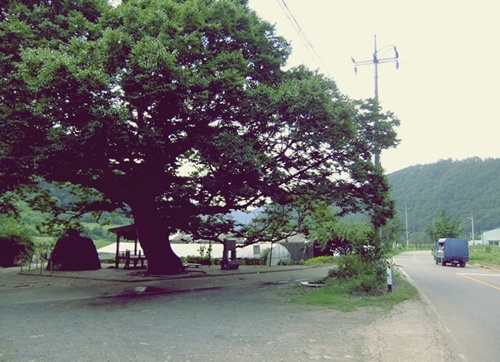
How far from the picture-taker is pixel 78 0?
15.1 meters

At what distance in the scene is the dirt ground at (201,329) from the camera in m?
6.53

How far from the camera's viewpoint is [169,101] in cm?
1242

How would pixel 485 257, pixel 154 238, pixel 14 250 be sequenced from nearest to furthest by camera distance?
pixel 154 238 < pixel 14 250 < pixel 485 257

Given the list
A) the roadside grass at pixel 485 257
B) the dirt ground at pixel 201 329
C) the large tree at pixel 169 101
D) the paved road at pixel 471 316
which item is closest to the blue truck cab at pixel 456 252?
the roadside grass at pixel 485 257

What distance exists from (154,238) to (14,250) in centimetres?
1317

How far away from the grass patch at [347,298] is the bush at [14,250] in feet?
67.0

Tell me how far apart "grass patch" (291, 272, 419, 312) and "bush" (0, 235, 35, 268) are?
805 inches

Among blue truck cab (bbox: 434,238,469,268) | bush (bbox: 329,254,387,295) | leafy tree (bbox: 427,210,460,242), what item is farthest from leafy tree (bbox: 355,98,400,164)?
leafy tree (bbox: 427,210,460,242)

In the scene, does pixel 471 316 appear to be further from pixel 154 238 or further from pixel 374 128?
pixel 154 238

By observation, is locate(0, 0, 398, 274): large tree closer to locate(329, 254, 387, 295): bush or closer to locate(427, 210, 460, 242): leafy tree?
locate(329, 254, 387, 295): bush

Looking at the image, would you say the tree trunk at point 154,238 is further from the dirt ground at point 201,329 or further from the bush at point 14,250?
the bush at point 14,250

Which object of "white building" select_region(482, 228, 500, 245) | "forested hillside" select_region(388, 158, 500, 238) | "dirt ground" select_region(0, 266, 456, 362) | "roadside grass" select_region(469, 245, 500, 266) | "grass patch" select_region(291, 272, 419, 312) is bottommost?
"dirt ground" select_region(0, 266, 456, 362)

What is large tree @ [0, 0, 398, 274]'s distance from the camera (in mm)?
11273

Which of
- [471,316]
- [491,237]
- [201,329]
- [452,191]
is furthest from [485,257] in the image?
[491,237]
